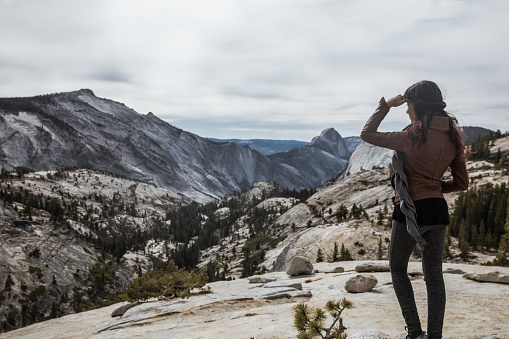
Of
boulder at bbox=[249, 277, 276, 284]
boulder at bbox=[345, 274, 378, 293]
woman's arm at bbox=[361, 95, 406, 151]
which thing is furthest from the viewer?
boulder at bbox=[249, 277, 276, 284]

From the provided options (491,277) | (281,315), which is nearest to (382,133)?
(281,315)

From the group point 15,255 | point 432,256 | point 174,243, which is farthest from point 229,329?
point 174,243

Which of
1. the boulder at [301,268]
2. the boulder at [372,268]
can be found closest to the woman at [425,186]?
the boulder at [372,268]

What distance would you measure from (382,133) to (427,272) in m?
2.21

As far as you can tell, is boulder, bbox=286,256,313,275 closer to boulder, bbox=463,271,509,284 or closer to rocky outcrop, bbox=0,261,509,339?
rocky outcrop, bbox=0,261,509,339

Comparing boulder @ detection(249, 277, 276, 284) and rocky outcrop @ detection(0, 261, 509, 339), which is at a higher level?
rocky outcrop @ detection(0, 261, 509, 339)

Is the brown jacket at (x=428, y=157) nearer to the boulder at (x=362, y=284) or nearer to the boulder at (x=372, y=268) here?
the boulder at (x=362, y=284)

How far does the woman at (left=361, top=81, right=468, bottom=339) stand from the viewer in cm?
469

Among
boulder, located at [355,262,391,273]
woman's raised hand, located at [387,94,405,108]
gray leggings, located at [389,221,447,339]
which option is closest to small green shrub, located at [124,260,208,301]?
boulder, located at [355,262,391,273]

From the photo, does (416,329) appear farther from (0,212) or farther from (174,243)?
(174,243)

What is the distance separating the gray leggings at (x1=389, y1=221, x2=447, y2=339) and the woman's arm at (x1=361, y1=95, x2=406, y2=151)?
1263 millimetres

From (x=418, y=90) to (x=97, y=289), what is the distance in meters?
120

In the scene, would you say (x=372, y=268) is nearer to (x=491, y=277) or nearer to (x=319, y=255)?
(x=491, y=277)

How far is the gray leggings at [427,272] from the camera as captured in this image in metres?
4.70
